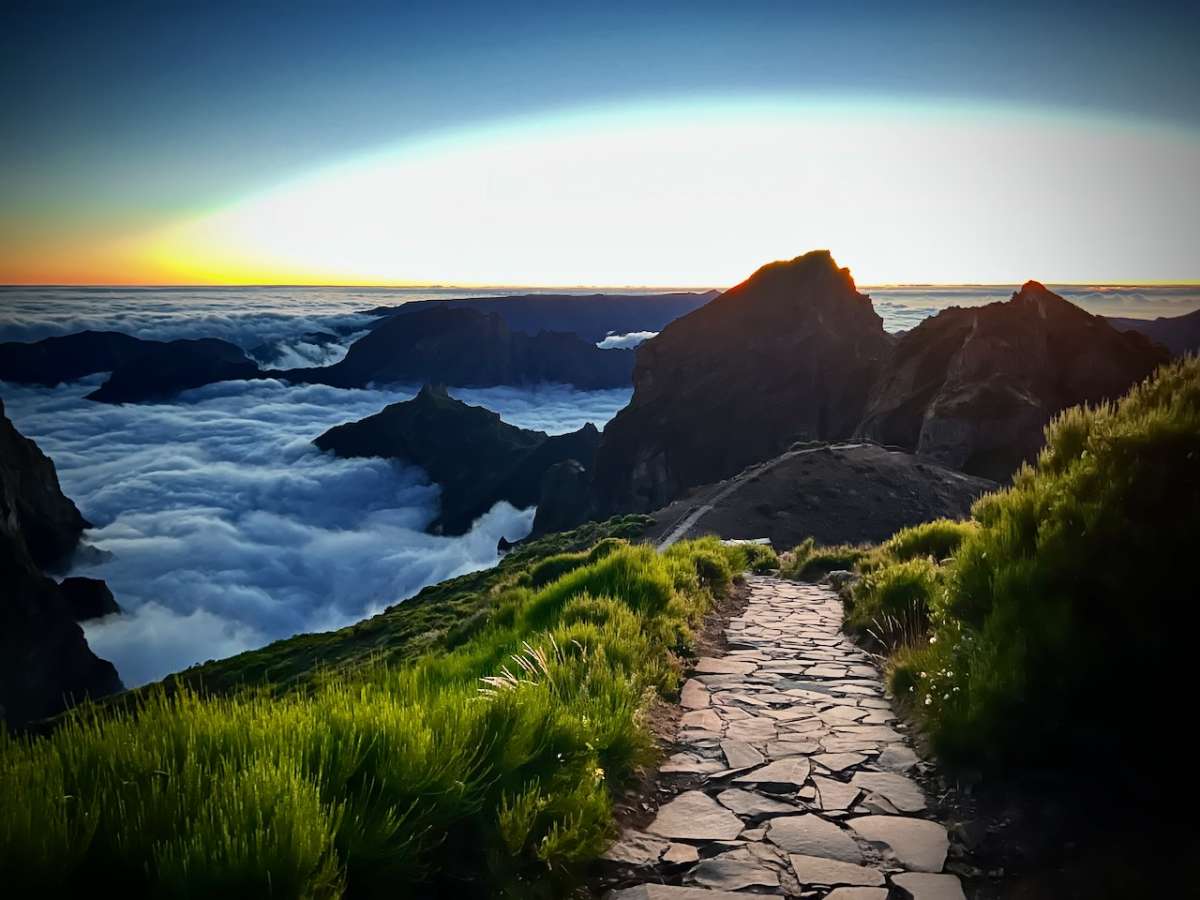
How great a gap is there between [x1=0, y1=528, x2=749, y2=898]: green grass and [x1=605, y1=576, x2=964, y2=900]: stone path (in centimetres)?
43

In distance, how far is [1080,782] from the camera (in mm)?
3832

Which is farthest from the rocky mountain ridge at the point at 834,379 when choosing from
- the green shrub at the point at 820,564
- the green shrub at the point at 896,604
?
the green shrub at the point at 896,604

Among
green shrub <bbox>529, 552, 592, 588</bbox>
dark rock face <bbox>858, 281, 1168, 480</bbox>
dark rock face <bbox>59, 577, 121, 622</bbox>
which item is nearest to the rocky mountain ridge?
dark rock face <bbox>858, 281, 1168, 480</bbox>

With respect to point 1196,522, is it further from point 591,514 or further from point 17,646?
point 591,514

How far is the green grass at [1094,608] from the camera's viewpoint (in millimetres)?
3838

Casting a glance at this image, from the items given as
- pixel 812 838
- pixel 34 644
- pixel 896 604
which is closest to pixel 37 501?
pixel 34 644

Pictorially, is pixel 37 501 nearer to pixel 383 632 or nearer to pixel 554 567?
pixel 383 632

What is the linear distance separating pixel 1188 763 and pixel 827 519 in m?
39.1

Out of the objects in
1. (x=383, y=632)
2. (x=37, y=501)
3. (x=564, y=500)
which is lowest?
(x=564, y=500)

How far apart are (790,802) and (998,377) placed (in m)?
80.7

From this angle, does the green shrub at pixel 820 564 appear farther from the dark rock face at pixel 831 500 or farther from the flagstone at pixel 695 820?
the dark rock face at pixel 831 500

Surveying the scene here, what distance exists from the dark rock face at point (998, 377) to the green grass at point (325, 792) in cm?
7226

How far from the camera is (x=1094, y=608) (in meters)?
4.17

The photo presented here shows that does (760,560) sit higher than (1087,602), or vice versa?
(1087,602)
